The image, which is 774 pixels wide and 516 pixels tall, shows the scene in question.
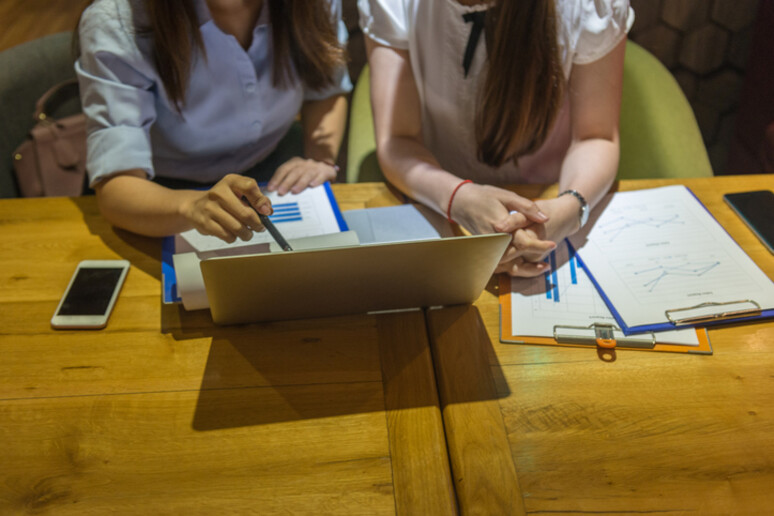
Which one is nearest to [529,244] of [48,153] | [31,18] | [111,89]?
[111,89]

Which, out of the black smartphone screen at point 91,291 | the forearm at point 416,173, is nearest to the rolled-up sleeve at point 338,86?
the forearm at point 416,173

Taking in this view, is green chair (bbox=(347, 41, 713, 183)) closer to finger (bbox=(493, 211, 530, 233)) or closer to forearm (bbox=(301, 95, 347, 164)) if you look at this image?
forearm (bbox=(301, 95, 347, 164))

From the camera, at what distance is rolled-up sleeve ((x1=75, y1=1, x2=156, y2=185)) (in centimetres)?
100

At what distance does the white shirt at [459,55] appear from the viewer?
3.43 ft

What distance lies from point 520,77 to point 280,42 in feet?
1.54

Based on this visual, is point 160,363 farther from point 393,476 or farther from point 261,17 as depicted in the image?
point 261,17

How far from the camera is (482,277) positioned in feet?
2.70

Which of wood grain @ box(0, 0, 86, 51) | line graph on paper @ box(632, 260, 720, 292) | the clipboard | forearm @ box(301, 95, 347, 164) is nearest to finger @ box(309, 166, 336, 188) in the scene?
forearm @ box(301, 95, 347, 164)

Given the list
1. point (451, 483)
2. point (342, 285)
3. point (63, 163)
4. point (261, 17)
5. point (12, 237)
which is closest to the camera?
point (451, 483)

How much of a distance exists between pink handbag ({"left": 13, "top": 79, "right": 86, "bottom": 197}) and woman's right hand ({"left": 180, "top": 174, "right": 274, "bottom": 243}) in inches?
27.4

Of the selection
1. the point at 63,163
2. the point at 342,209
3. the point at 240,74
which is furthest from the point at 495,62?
the point at 63,163

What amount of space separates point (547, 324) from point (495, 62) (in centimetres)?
49

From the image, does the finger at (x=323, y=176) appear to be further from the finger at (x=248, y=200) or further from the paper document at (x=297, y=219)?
the finger at (x=248, y=200)

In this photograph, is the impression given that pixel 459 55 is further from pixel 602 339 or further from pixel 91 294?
pixel 91 294
